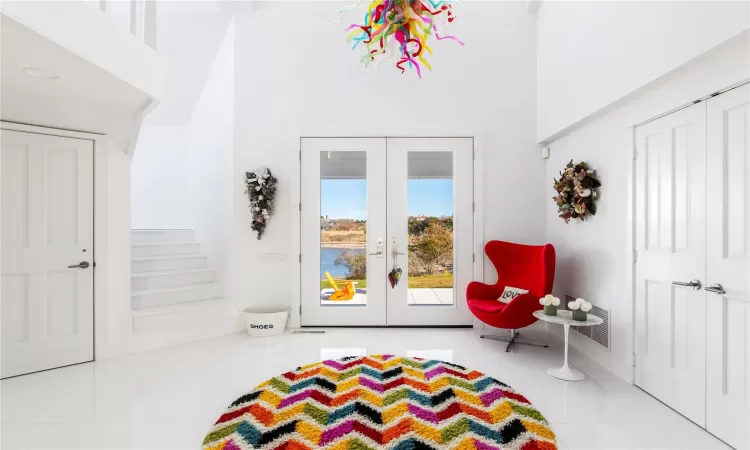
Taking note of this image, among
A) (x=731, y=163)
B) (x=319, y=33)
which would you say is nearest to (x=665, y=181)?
(x=731, y=163)

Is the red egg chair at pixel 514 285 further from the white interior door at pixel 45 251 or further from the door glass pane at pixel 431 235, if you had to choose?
the white interior door at pixel 45 251

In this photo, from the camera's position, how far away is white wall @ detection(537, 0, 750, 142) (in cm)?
196

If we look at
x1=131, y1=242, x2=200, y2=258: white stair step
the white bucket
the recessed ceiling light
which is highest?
the recessed ceiling light

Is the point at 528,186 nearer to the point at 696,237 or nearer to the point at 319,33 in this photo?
the point at 696,237

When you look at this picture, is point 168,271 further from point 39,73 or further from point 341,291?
point 39,73

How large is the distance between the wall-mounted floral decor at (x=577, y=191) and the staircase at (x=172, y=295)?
3.84 metres

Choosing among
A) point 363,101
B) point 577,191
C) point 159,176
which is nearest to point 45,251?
point 159,176

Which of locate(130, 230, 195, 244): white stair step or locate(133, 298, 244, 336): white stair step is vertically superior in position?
locate(130, 230, 195, 244): white stair step

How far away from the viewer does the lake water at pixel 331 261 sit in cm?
411

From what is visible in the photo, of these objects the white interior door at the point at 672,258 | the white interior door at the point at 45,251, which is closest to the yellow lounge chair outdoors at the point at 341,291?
the white interior door at the point at 45,251

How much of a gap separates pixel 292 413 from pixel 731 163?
121 inches

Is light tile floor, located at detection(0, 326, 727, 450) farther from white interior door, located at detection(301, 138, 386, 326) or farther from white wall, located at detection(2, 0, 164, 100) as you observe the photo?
white wall, located at detection(2, 0, 164, 100)

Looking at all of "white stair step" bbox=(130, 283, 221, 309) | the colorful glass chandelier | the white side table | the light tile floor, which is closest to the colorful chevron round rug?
the light tile floor

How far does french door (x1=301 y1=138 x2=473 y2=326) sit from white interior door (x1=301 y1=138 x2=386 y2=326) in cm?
1
